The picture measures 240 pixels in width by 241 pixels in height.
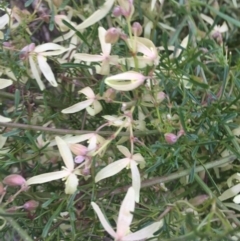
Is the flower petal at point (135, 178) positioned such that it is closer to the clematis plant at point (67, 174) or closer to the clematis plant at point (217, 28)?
the clematis plant at point (67, 174)

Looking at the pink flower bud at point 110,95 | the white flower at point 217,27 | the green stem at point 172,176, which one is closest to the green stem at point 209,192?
the green stem at point 172,176

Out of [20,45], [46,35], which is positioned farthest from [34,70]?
[46,35]

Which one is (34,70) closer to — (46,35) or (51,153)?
(51,153)

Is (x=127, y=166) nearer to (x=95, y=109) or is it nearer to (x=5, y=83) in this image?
(x=95, y=109)

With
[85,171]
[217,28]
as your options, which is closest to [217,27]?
[217,28]

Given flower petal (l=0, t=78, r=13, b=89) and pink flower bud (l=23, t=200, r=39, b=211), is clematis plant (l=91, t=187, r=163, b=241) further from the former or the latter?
flower petal (l=0, t=78, r=13, b=89)

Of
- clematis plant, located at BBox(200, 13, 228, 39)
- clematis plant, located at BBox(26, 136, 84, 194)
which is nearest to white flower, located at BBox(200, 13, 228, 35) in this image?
clematis plant, located at BBox(200, 13, 228, 39)
